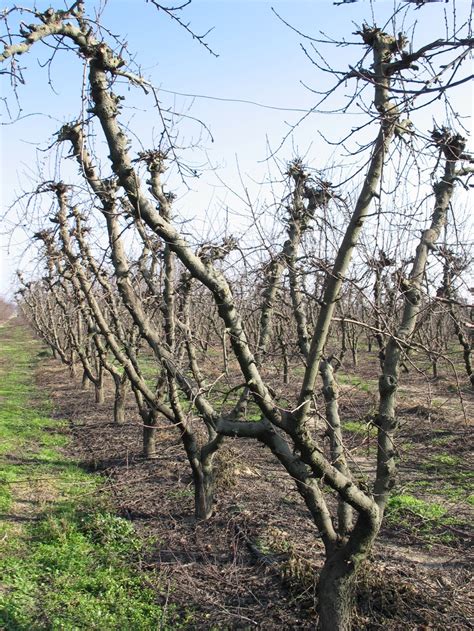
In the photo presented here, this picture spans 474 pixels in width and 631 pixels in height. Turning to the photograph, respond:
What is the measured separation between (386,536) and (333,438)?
7.39 ft

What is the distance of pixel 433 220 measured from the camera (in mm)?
4070

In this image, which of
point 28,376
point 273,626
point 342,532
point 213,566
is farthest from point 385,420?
point 28,376

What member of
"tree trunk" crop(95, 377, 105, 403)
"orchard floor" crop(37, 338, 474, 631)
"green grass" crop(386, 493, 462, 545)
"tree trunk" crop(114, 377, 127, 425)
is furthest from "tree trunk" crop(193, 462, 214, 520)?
"tree trunk" crop(95, 377, 105, 403)

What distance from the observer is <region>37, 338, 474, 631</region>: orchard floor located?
393cm

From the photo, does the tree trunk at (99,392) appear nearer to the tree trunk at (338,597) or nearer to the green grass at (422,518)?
the green grass at (422,518)

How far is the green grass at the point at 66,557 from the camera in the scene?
3998mm

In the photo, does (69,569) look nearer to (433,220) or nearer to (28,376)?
(433,220)

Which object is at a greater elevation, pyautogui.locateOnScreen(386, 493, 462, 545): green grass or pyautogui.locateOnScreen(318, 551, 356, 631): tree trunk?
pyautogui.locateOnScreen(318, 551, 356, 631): tree trunk

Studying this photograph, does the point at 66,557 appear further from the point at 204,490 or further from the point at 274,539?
the point at 274,539

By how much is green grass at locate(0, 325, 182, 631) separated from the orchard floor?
8.8 inches

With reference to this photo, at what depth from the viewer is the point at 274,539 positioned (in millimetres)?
5055

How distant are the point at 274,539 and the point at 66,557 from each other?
186 cm

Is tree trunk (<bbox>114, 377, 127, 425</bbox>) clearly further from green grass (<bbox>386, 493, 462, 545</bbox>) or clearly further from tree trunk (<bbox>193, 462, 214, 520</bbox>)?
green grass (<bbox>386, 493, 462, 545</bbox>)

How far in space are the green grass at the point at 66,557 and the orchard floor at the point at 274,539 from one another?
0.22 meters
